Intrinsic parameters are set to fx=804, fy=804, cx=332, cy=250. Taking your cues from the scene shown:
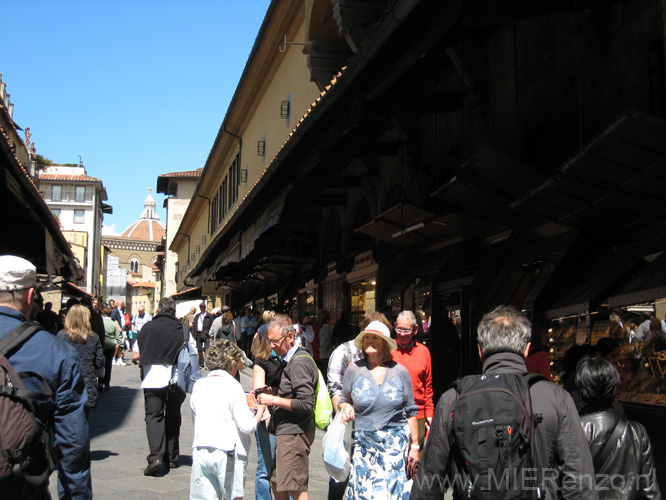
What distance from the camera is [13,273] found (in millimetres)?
3412

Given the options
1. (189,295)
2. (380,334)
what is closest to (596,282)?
(380,334)

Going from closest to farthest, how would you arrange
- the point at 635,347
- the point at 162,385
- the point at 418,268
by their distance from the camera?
the point at 635,347, the point at 162,385, the point at 418,268

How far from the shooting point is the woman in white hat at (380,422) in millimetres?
5145

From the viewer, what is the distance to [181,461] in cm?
852

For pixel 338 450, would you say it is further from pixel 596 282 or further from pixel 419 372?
pixel 596 282

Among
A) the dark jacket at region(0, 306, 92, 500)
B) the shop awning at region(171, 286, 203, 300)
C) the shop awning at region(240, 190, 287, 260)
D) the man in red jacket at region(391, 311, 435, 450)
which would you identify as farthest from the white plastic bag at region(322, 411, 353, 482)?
the shop awning at region(171, 286, 203, 300)

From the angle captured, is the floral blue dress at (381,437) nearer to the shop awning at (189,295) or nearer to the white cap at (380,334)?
the white cap at (380,334)

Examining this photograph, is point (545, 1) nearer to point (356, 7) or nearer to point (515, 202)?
point (515, 202)

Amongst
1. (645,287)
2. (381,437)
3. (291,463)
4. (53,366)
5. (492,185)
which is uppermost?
(492,185)

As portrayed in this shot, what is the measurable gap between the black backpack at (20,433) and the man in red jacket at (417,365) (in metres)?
3.60

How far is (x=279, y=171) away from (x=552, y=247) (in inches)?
198

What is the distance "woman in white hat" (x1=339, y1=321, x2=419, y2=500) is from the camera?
5.14 metres

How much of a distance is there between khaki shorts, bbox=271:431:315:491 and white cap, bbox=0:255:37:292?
2696 mm

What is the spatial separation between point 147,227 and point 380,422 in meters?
174
